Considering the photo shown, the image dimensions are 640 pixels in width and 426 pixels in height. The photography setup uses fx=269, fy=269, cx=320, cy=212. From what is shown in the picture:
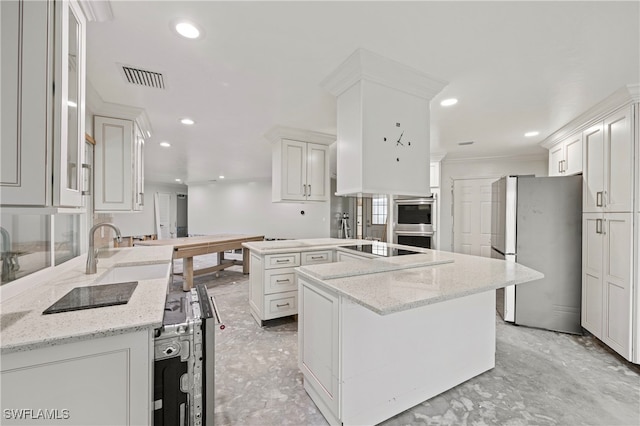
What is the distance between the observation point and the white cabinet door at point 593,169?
260 centimetres

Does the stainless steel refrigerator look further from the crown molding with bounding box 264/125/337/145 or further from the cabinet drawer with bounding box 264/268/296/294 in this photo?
the cabinet drawer with bounding box 264/268/296/294

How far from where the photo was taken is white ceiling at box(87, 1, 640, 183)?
52.9 inches

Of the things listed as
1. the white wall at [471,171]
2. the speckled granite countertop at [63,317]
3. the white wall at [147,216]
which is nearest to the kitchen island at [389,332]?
the speckled granite countertop at [63,317]

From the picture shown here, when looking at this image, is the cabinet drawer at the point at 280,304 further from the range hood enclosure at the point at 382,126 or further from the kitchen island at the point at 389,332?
the range hood enclosure at the point at 382,126

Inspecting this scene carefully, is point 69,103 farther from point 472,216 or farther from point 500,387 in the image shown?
point 472,216

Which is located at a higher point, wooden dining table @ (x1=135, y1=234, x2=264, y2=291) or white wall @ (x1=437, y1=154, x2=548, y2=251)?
white wall @ (x1=437, y1=154, x2=548, y2=251)

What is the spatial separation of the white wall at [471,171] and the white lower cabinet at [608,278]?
6.70 ft

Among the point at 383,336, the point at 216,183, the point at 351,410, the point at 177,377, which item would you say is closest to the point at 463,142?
the point at 383,336

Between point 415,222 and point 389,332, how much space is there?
3.34 meters

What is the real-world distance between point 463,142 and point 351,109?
2.57 meters

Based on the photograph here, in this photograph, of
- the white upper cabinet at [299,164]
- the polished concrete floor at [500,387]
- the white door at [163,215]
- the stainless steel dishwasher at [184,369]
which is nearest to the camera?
the stainless steel dishwasher at [184,369]

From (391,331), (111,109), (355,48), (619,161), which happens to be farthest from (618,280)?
(111,109)

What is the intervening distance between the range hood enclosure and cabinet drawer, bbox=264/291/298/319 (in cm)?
149

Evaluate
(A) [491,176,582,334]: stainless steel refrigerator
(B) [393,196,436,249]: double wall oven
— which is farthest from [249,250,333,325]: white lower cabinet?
(A) [491,176,582,334]: stainless steel refrigerator
